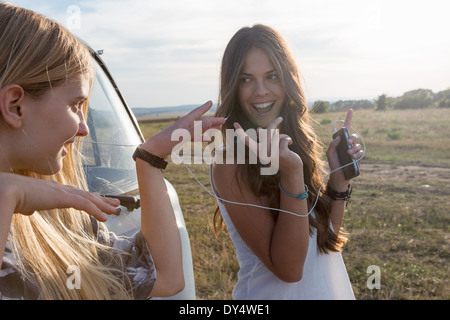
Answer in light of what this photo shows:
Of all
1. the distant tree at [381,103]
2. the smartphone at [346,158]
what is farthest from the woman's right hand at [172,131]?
the distant tree at [381,103]

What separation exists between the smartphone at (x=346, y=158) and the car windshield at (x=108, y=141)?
1154 millimetres

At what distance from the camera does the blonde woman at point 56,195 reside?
1.23 meters

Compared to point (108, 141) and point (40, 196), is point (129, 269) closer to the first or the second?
point (40, 196)

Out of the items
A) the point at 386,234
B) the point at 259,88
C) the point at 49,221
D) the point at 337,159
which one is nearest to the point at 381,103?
the point at 386,234

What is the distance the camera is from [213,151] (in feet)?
7.74

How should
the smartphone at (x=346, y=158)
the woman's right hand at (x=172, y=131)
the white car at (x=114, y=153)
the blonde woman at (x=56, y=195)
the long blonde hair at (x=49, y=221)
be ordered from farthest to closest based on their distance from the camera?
1. the smartphone at (x=346, y=158)
2. the white car at (x=114, y=153)
3. the woman's right hand at (x=172, y=131)
4. the long blonde hair at (x=49, y=221)
5. the blonde woman at (x=56, y=195)

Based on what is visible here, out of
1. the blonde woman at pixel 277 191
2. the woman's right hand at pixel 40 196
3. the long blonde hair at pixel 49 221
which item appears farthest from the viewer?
the blonde woman at pixel 277 191

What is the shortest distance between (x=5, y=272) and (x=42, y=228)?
9.0 inches

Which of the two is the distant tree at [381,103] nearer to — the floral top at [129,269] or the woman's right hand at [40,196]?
the floral top at [129,269]

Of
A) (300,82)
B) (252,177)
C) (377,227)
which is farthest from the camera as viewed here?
(377,227)

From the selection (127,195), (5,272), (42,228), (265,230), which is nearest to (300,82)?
(265,230)

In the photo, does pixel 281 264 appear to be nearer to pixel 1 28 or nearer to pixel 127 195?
pixel 127 195

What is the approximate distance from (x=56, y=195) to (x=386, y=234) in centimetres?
559

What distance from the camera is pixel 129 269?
5.49ft
